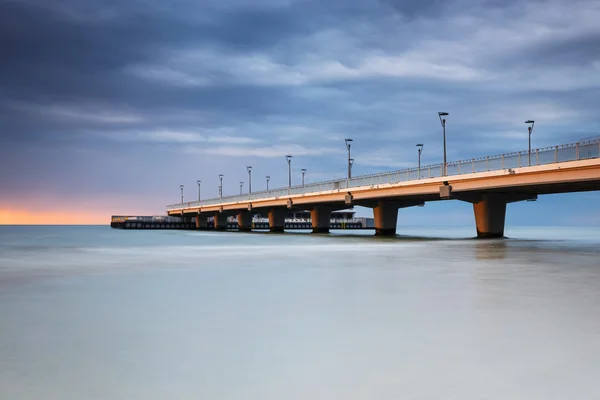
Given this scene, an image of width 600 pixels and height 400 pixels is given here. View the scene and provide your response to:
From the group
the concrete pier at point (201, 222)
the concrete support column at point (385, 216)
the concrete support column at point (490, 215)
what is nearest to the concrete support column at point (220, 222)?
the concrete pier at point (201, 222)

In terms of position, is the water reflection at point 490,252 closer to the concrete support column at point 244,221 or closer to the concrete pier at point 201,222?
the concrete support column at point 244,221

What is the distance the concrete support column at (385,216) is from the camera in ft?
286

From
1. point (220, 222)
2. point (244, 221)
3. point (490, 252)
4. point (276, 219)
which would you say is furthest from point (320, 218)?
point (490, 252)

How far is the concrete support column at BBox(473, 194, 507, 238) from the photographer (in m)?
67.6

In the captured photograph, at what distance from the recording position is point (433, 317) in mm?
13406

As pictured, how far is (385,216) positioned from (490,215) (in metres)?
21.0

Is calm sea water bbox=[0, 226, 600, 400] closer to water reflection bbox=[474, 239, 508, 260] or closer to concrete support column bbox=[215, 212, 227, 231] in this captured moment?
water reflection bbox=[474, 239, 508, 260]

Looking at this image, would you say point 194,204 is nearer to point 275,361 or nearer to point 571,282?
point 571,282

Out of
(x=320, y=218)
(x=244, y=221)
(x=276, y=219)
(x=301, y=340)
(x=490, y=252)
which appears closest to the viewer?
→ (x=301, y=340)

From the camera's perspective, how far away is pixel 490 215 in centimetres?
6875

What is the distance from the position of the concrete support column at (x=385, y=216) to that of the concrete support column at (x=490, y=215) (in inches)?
721

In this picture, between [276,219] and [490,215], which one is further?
[276,219]

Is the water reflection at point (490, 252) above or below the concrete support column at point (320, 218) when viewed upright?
below

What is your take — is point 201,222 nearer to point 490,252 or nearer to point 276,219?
point 276,219
